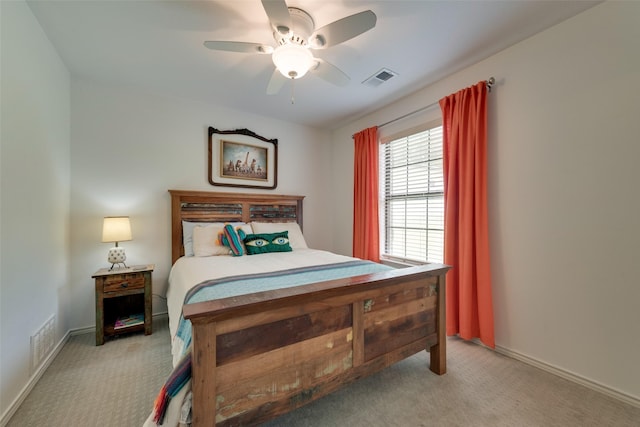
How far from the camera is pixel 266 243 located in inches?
114

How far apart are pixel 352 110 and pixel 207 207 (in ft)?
7.66

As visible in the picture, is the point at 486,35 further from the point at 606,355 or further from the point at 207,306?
the point at 207,306

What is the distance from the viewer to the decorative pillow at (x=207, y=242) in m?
2.71

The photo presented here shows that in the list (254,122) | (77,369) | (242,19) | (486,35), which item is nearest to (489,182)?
(486,35)

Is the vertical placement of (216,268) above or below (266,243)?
below

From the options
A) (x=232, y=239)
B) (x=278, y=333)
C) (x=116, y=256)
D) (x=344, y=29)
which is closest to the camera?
(x=278, y=333)

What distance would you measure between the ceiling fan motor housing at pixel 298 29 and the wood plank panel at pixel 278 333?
1.74 m

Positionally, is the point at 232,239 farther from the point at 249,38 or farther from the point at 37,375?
the point at 249,38

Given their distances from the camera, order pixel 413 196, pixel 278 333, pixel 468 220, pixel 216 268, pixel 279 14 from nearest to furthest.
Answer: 1. pixel 278 333
2. pixel 279 14
3. pixel 216 268
4. pixel 468 220
5. pixel 413 196

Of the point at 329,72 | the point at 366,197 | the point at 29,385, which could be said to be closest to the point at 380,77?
the point at 329,72

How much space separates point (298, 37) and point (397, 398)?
8.25 ft

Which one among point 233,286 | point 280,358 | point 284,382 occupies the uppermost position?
point 233,286

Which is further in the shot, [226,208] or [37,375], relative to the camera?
[226,208]

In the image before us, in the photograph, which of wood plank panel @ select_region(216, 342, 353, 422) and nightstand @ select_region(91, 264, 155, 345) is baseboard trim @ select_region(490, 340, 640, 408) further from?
nightstand @ select_region(91, 264, 155, 345)
